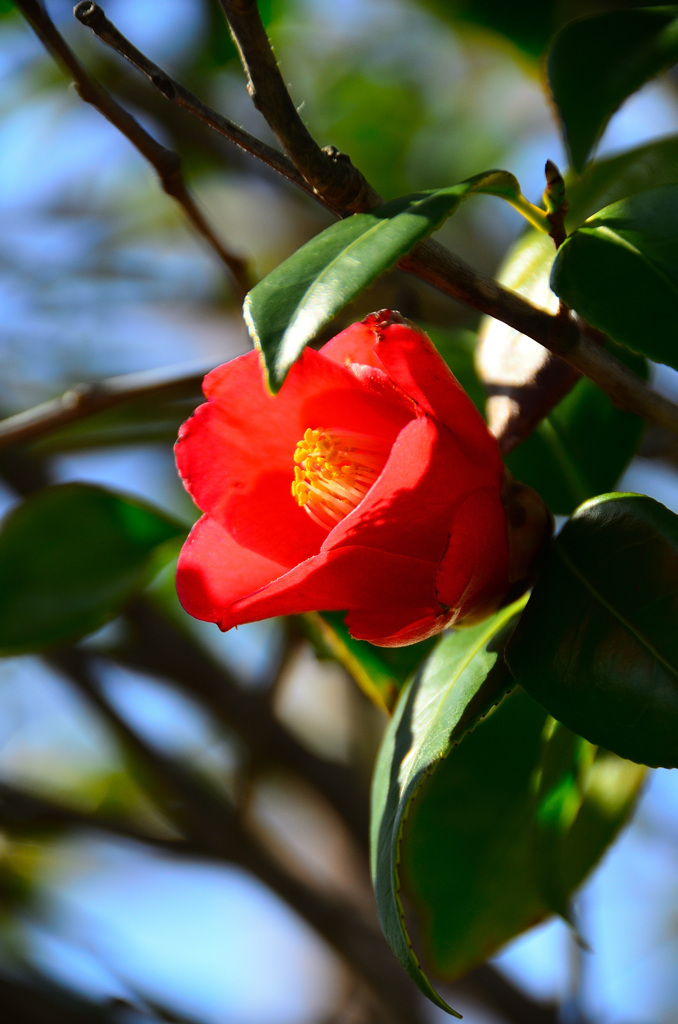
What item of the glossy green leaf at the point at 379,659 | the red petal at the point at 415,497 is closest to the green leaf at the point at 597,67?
the red petal at the point at 415,497

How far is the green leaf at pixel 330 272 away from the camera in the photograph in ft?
1.22

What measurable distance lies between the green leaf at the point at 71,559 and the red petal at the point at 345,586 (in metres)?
0.37

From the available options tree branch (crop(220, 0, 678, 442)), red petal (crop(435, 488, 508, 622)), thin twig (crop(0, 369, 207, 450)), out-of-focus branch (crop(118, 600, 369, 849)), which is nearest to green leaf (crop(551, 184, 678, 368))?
tree branch (crop(220, 0, 678, 442))

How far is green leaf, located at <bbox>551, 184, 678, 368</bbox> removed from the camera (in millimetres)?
451

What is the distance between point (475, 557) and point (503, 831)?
38 centimetres

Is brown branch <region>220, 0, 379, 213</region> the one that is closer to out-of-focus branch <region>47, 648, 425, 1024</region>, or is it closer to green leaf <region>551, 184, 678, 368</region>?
green leaf <region>551, 184, 678, 368</region>

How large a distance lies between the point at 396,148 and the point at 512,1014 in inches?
62.3

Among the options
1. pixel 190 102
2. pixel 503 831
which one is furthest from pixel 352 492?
pixel 503 831

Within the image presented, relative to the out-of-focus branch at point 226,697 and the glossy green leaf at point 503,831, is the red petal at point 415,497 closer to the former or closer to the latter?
the glossy green leaf at point 503,831

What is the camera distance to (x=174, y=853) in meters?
1.26

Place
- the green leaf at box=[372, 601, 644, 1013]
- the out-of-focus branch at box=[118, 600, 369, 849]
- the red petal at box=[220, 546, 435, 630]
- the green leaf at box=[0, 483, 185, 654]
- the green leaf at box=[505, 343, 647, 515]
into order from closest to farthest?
1. the red petal at box=[220, 546, 435, 630]
2. the green leaf at box=[372, 601, 644, 1013]
3. the green leaf at box=[505, 343, 647, 515]
4. the green leaf at box=[0, 483, 185, 654]
5. the out-of-focus branch at box=[118, 600, 369, 849]

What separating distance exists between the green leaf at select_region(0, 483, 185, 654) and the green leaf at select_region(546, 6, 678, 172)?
1.66ft

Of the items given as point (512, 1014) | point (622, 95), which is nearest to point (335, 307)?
point (622, 95)

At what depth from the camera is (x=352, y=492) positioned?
61 cm
